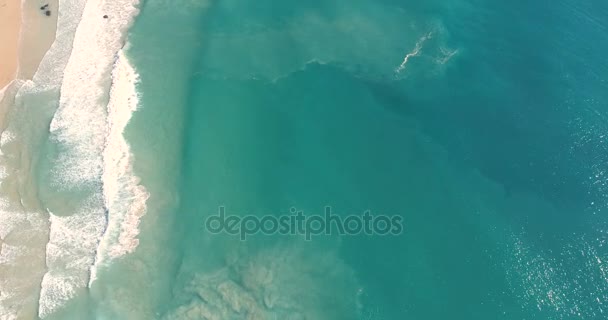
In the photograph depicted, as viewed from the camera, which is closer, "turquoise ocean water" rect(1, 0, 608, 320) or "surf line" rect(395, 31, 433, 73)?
"turquoise ocean water" rect(1, 0, 608, 320)

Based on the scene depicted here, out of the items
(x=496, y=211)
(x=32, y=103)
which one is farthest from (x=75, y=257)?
(x=496, y=211)

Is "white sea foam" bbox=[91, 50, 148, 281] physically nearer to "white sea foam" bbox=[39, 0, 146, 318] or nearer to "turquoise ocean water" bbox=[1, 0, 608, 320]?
"white sea foam" bbox=[39, 0, 146, 318]

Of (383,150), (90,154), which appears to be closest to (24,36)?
(90,154)

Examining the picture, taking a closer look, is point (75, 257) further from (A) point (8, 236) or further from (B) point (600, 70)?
(B) point (600, 70)

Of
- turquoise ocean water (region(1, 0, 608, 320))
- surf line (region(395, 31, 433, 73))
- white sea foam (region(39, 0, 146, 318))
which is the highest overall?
A: surf line (region(395, 31, 433, 73))

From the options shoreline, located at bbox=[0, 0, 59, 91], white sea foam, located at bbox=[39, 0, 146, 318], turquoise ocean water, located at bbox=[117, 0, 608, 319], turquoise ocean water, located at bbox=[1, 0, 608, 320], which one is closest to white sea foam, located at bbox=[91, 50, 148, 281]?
white sea foam, located at bbox=[39, 0, 146, 318]

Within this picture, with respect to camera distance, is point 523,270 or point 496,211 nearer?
point 523,270

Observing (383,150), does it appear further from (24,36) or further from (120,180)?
(24,36)
